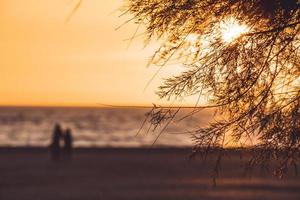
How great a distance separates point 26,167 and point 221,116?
65.6 ft

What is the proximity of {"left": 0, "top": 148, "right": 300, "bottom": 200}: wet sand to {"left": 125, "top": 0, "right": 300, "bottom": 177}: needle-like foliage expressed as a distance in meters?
10.2

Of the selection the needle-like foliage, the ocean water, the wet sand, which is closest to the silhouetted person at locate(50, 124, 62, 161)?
the wet sand

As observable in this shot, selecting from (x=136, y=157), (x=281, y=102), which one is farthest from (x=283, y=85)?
(x=136, y=157)

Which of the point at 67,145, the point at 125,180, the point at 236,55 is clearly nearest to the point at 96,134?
the point at 67,145

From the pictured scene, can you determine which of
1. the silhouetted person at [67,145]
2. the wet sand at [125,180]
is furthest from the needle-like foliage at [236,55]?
the silhouetted person at [67,145]

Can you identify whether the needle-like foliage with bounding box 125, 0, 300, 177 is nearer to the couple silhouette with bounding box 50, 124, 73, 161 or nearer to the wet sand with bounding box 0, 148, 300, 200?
the wet sand with bounding box 0, 148, 300, 200

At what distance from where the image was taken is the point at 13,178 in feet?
76.4

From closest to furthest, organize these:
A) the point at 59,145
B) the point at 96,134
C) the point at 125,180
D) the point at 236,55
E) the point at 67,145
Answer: the point at 236,55, the point at 125,180, the point at 59,145, the point at 67,145, the point at 96,134

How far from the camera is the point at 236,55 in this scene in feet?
22.2

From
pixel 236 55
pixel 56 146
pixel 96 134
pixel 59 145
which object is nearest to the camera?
pixel 236 55

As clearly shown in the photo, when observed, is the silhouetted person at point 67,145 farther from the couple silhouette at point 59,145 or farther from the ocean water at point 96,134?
the ocean water at point 96,134

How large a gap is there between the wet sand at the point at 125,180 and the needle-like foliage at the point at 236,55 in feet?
33.5

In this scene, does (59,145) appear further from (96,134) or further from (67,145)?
(96,134)

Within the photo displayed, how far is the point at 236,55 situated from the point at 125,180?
54.6ft
